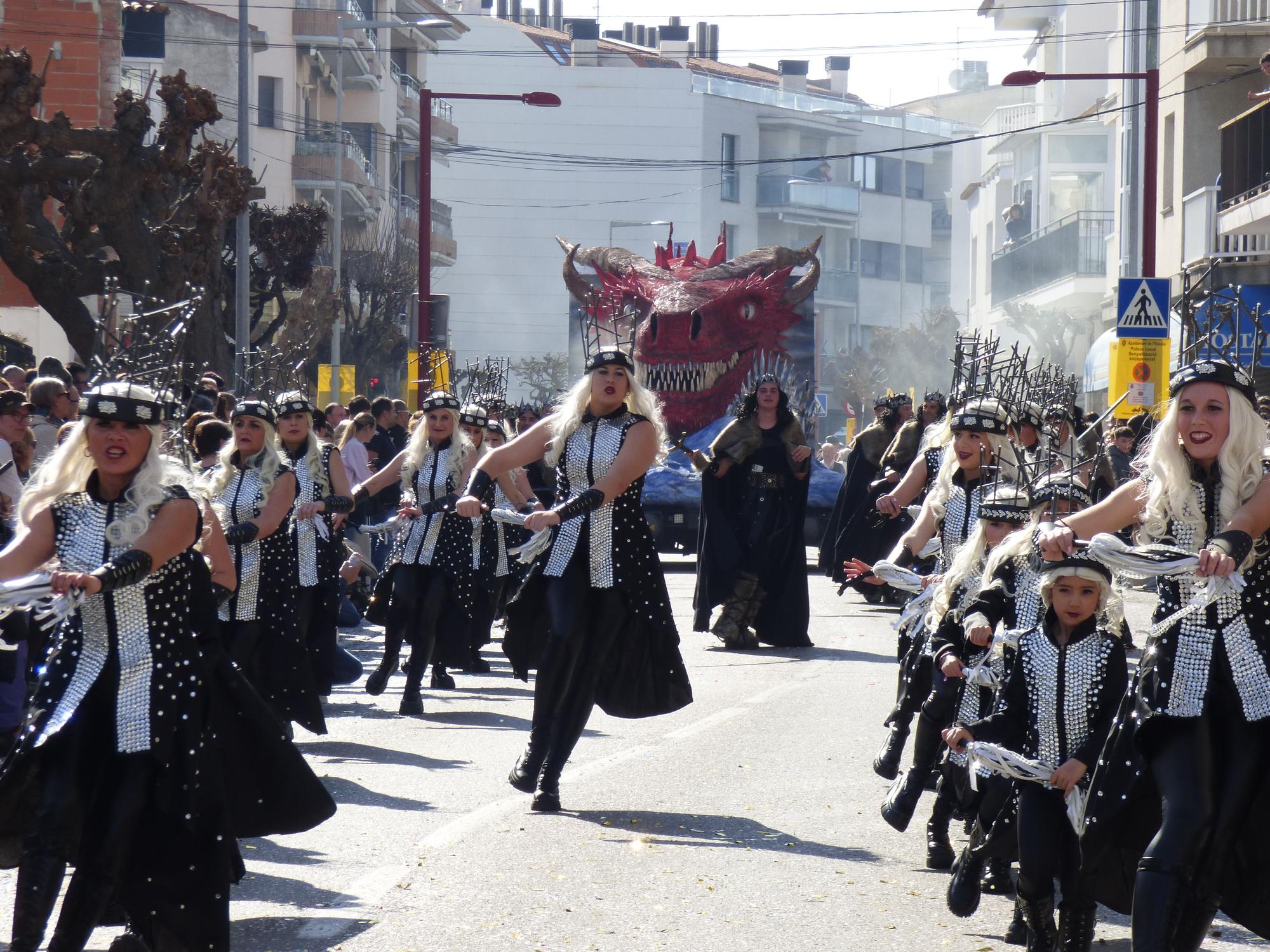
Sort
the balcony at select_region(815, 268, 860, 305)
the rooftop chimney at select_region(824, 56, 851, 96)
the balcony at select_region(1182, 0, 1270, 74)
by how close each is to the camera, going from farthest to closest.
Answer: the rooftop chimney at select_region(824, 56, 851, 96) → the balcony at select_region(815, 268, 860, 305) → the balcony at select_region(1182, 0, 1270, 74)

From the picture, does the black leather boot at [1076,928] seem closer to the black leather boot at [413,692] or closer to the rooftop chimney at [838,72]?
the black leather boot at [413,692]

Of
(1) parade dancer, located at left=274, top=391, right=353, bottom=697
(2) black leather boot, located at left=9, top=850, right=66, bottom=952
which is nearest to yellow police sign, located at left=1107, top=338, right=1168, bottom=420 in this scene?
(1) parade dancer, located at left=274, top=391, right=353, bottom=697

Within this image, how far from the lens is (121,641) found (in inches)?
209

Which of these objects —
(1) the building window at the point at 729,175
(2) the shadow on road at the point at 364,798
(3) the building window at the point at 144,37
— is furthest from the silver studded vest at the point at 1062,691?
(1) the building window at the point at 729,175

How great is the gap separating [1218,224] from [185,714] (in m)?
29.8

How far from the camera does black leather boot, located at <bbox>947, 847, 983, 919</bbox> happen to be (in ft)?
19.2

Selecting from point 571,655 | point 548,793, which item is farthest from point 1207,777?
point 571,655

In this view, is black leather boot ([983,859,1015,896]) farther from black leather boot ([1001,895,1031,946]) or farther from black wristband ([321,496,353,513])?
black wristband ([321,496,353,513])

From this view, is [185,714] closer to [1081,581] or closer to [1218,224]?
[1081,581]

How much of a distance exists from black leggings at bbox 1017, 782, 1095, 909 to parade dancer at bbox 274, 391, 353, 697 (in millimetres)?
5256

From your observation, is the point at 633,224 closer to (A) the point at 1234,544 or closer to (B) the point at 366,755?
(B) the point at 366,755

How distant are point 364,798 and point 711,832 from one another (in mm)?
1589

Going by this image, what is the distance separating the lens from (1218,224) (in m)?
32.8

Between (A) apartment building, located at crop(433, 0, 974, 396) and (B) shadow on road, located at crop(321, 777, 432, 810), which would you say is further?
(A) apartment building, located at crop(433, 0, 974, 396)
